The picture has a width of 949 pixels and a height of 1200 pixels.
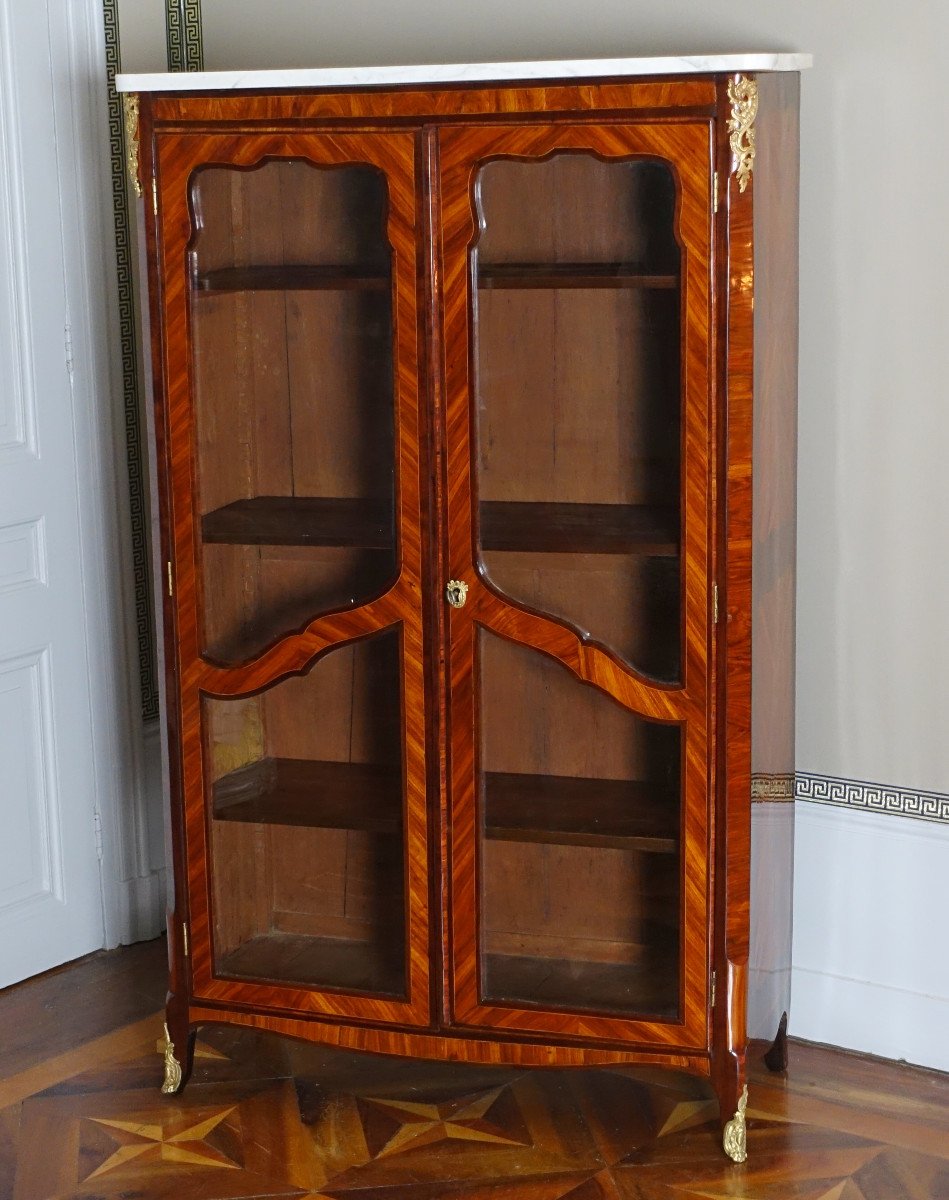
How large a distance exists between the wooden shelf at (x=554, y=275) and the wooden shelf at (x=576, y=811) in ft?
2.48

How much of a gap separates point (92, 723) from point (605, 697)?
50.5 inches

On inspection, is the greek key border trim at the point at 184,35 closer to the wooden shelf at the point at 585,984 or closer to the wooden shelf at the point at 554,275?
the wooden shelf at the point at 554,275

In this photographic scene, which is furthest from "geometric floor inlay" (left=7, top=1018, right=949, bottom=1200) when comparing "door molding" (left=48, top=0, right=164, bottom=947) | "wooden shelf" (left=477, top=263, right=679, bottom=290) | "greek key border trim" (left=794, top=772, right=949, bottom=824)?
"wooden shelf" (left=477, top=263, right=679, bottom=290)

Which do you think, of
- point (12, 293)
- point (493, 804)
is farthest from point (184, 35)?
point (493, 804)

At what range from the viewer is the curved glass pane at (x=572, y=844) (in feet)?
7.89

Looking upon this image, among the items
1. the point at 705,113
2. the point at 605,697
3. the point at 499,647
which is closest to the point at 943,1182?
the point at 605,697

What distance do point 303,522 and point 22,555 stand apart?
802 mm

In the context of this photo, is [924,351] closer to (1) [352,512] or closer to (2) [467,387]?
(2) [467,387]

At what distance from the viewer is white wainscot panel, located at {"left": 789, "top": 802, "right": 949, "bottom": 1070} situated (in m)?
2.68

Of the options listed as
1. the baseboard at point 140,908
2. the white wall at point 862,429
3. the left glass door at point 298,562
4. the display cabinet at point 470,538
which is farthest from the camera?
the baseboard at point 140,908

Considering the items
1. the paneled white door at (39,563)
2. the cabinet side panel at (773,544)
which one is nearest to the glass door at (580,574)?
the cabinet side panel at (773,544)

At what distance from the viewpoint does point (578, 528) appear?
234cm

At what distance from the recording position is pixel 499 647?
2.39 m

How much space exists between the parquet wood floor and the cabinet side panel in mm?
192
